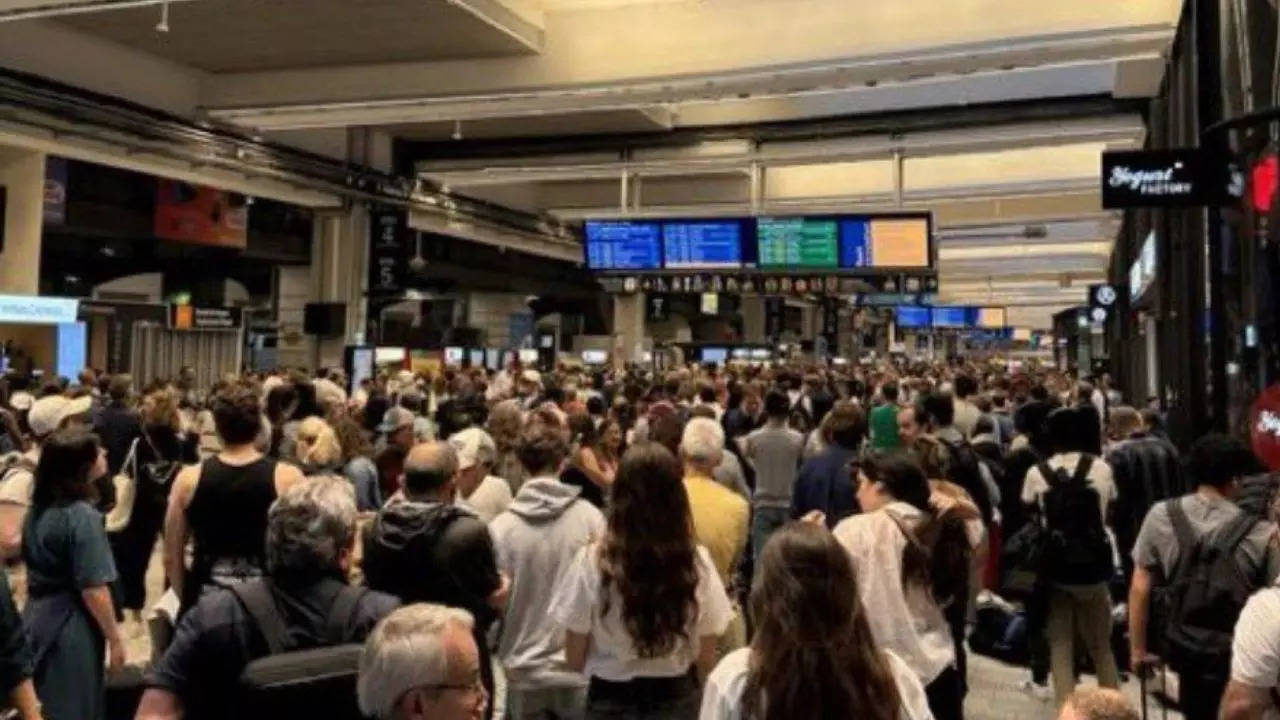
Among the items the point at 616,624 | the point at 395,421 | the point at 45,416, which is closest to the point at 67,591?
the point at 616,624

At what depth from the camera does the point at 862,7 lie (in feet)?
31.4

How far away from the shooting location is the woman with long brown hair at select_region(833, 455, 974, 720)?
3139mm

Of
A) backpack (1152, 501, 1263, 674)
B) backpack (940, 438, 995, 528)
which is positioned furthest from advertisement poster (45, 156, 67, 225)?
backpack (1152, 501, 1263, 674)

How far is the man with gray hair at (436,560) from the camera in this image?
307 cm

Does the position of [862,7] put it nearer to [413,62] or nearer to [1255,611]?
[413,62]

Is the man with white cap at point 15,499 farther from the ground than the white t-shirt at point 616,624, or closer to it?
farther from the ground

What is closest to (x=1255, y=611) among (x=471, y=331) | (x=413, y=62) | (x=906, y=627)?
(x=906, y=627)

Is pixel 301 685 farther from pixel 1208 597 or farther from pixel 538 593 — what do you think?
pixel 1208 597

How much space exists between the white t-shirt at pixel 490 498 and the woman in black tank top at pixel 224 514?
1.11 meters

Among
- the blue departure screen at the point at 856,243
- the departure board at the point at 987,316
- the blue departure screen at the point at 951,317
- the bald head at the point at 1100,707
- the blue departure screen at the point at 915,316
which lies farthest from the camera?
the departure board at the point at 987,316

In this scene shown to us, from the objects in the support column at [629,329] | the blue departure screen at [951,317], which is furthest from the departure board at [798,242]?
the blue departure screen at [951,317]

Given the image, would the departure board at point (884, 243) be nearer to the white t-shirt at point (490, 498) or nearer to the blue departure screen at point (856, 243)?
the blue departure screen at point (856, 243)

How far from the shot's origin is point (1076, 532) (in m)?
4.79

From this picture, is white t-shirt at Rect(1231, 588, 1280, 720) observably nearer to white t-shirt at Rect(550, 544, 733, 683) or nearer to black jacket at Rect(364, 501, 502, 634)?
white t-shirt at Rect(550, 544, 733, 683)
